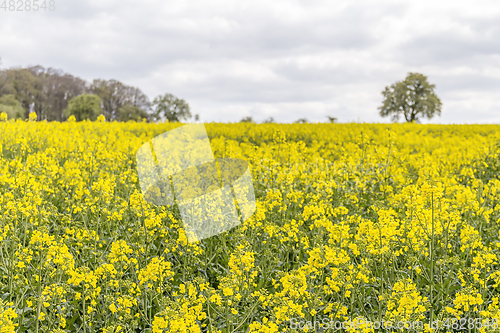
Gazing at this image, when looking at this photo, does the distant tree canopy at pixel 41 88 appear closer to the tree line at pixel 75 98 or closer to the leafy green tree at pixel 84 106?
the tree line at pixel 75 98

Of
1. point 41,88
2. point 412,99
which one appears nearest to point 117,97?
point 41,88

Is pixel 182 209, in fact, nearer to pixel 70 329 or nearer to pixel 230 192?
pixel 230 192

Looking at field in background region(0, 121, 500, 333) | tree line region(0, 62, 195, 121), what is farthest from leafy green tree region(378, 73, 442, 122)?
→ field in background region(0, 121, 500, 333)

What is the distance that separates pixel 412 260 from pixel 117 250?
3232 mm

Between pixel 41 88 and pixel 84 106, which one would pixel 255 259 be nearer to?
pixel 84 106

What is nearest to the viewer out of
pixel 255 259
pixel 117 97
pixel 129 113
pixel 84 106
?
pixel 255 259

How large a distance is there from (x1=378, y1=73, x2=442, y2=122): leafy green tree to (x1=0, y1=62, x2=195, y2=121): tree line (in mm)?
30827

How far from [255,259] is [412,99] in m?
59.3

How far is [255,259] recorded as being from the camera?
5.48 metres

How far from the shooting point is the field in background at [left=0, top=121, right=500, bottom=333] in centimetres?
358

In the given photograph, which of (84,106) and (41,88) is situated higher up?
(41,88)

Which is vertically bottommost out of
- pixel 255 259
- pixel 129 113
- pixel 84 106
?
pixel 255 259

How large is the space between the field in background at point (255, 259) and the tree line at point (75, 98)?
1897 inches

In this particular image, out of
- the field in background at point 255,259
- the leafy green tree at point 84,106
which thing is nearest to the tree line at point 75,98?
the leafy green tree at point 84,106
